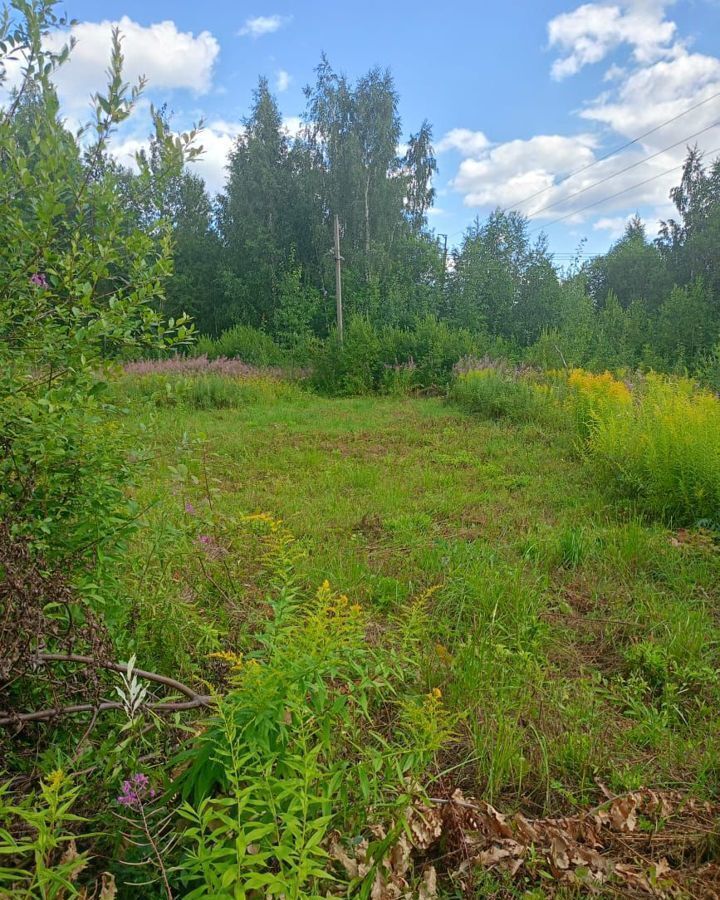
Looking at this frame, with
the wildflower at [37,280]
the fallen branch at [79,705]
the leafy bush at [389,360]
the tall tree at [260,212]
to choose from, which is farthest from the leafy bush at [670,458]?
the tall tree at [260,212]

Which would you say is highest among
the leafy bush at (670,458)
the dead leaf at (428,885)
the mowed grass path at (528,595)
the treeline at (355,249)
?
the treeline at (355,249)

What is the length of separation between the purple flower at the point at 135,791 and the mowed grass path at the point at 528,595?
90 cm

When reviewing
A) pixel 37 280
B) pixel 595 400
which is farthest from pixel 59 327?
→ pixel 595 400

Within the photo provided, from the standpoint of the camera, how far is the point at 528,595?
295 cm

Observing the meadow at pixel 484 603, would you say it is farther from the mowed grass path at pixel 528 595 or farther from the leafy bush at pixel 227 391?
the leafy bush at pixel 227 391

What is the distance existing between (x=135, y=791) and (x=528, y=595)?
2.26 metres

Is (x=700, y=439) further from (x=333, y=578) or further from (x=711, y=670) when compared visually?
(x=333, y=578)

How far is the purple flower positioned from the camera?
1.20 m

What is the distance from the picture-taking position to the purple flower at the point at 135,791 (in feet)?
3.93

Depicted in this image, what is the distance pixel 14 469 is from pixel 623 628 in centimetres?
278

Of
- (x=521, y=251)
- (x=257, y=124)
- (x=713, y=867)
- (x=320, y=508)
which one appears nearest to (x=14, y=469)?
(x=713, y=867)

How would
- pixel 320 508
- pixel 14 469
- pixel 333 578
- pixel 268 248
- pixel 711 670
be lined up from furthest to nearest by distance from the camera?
pixel 268 248 → pixel 320 508 → pixel 333 578 → pixel 711 670 → pixel 14 469

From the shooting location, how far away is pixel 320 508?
4.52 m

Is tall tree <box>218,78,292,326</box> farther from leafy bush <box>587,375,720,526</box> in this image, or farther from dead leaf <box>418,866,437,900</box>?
dead leaf <box>418,866,437,900</box>
